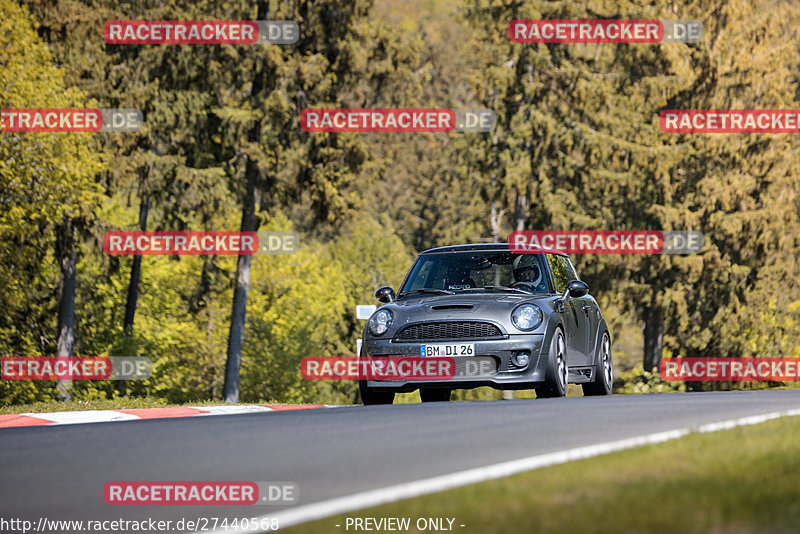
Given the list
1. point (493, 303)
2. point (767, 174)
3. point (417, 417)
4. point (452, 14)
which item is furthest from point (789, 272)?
point (417, 417)

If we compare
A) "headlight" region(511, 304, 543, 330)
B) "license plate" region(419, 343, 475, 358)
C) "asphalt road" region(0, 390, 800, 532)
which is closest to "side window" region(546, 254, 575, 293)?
"headlight" region(511, 304, 543, 330)

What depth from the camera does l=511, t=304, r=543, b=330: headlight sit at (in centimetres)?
1335

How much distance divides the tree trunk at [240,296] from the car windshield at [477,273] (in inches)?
684

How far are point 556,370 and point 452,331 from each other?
1.24 meters

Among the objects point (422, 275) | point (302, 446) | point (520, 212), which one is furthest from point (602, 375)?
point (520, 212)

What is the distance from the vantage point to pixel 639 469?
22.8ft

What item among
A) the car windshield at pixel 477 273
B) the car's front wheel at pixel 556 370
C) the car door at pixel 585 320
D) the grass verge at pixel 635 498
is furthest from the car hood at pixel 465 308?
the grass verge at pixel 635 498

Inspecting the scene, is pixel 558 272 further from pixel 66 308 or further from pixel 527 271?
pixel 66 308

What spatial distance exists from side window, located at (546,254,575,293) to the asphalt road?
10.1 ft

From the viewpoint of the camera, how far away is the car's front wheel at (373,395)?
45.7ft

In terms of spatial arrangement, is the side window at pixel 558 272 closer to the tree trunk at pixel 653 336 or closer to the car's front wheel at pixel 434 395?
the car's front wheel at pixel 434 395

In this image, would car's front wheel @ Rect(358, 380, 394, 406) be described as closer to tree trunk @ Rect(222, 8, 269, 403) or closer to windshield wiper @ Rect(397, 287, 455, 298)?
windshield wiper @ Rect(397, 287, 455, 298)

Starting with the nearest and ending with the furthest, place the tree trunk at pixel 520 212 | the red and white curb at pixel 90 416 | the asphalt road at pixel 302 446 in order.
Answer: the asphalt road at pixel 302 446, the red and white curb at pixel 90 416, the tree trunk at pixel 520 212

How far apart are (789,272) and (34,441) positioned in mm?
39096
